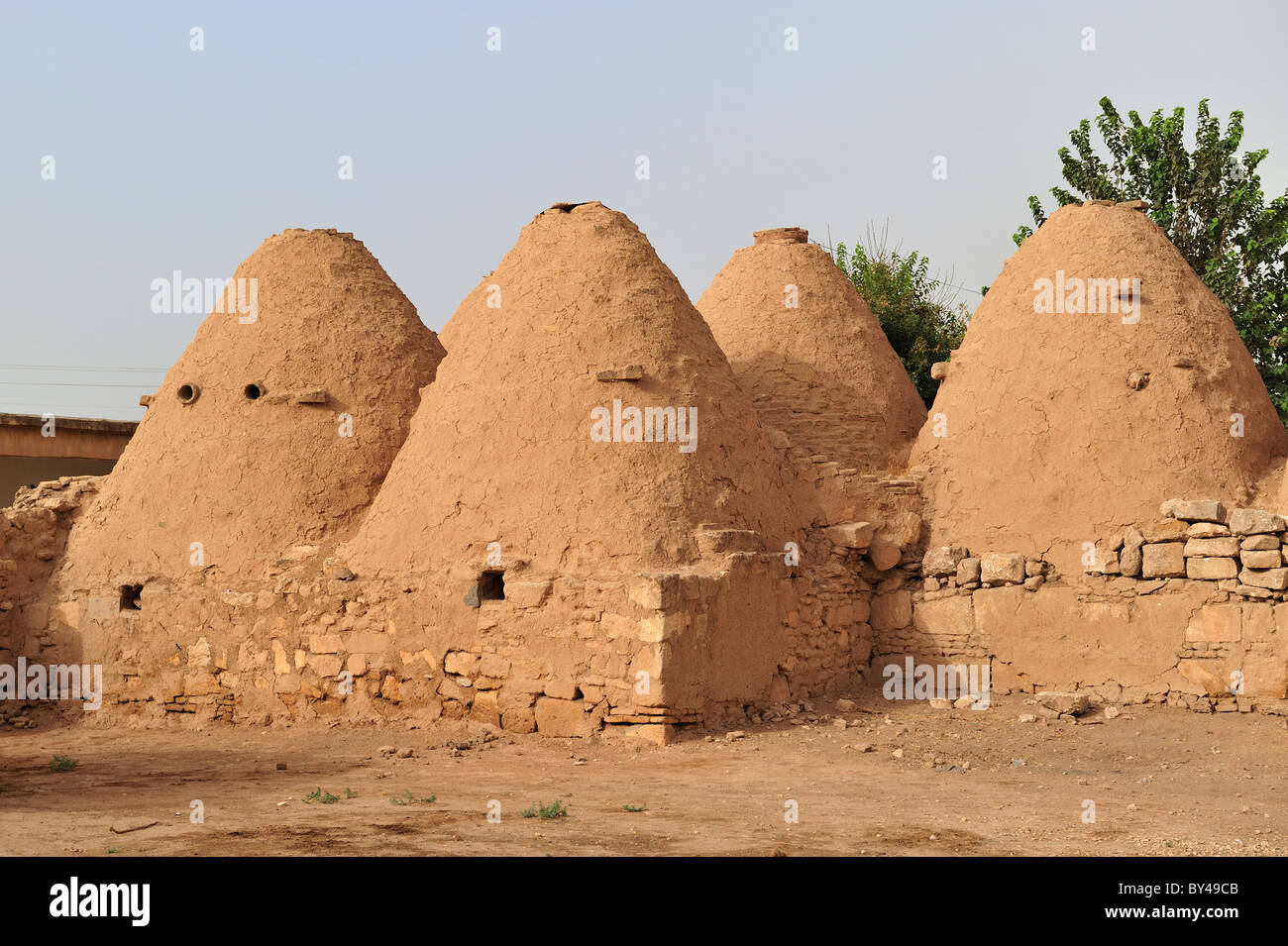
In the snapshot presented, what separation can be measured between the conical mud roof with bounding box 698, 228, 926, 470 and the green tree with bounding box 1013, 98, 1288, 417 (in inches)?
192

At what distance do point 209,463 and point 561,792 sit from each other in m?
5.72

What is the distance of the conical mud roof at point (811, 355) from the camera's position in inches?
521

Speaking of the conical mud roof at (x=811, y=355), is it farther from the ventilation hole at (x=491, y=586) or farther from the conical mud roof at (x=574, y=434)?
the ventilation hole at (x=491, y=586)

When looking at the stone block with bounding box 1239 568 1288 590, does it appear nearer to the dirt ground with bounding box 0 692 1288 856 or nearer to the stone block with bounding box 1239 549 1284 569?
the stone block with bounding box 1239 549 1284 569

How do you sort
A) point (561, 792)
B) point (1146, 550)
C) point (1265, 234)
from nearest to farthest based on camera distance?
1. point (561, 792)
2. point (1146, 550)
3. point (1265, 234)

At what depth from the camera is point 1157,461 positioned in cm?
1131

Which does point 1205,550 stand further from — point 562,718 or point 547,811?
point 547,811

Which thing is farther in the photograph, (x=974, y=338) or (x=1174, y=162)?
(x=1174, y=162)

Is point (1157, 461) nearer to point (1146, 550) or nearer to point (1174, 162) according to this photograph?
point (1146, 550)

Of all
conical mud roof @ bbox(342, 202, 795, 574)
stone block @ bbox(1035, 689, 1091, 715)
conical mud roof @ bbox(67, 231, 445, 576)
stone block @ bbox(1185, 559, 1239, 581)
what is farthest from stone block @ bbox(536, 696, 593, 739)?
stone block @ bbox(1185, 559, 1239, 581)

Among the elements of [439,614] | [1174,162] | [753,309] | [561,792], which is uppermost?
[1174,162]

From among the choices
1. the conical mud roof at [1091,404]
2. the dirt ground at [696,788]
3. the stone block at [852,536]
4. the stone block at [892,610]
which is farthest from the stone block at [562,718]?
the conical mud roof at [1091,404]

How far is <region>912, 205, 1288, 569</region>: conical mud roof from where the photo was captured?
37.3 feet

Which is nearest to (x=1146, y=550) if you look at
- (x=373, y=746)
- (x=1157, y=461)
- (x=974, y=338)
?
(x=1157, y=461)
